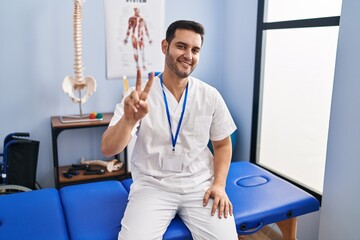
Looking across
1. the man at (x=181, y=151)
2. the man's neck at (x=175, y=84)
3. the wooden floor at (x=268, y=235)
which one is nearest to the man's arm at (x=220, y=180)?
the man at (x=181, y=151)

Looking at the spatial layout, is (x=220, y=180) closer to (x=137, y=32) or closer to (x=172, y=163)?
(x=172, y=163)

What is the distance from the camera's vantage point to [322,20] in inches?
77.0

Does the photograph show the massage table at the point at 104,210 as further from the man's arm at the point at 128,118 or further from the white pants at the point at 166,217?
the man's arm at the point at 128,118

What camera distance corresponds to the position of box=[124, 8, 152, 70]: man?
2.63m

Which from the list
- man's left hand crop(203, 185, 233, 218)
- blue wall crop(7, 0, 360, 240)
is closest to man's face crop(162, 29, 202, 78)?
man's left hand crop(203, 185, 233, 218)

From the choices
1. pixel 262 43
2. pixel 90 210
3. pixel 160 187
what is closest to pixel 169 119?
pixel 160 187

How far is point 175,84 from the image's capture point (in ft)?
5.07

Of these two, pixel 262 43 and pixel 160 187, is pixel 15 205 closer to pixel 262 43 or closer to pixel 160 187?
pixel 160 187

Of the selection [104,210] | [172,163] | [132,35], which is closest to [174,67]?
[172,163]

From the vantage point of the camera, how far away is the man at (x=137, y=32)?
A: 2.63m

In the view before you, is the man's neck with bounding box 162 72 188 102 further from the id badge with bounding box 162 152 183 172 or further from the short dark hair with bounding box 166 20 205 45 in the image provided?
the id badge with bounding box 162 152 183 172

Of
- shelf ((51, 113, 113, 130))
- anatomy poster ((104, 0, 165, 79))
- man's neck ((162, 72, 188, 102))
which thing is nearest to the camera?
man's neck ((162, 72, 188, 102))

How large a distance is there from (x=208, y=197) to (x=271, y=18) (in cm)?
156

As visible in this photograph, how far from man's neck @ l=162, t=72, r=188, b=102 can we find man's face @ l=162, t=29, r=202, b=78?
4 cm
